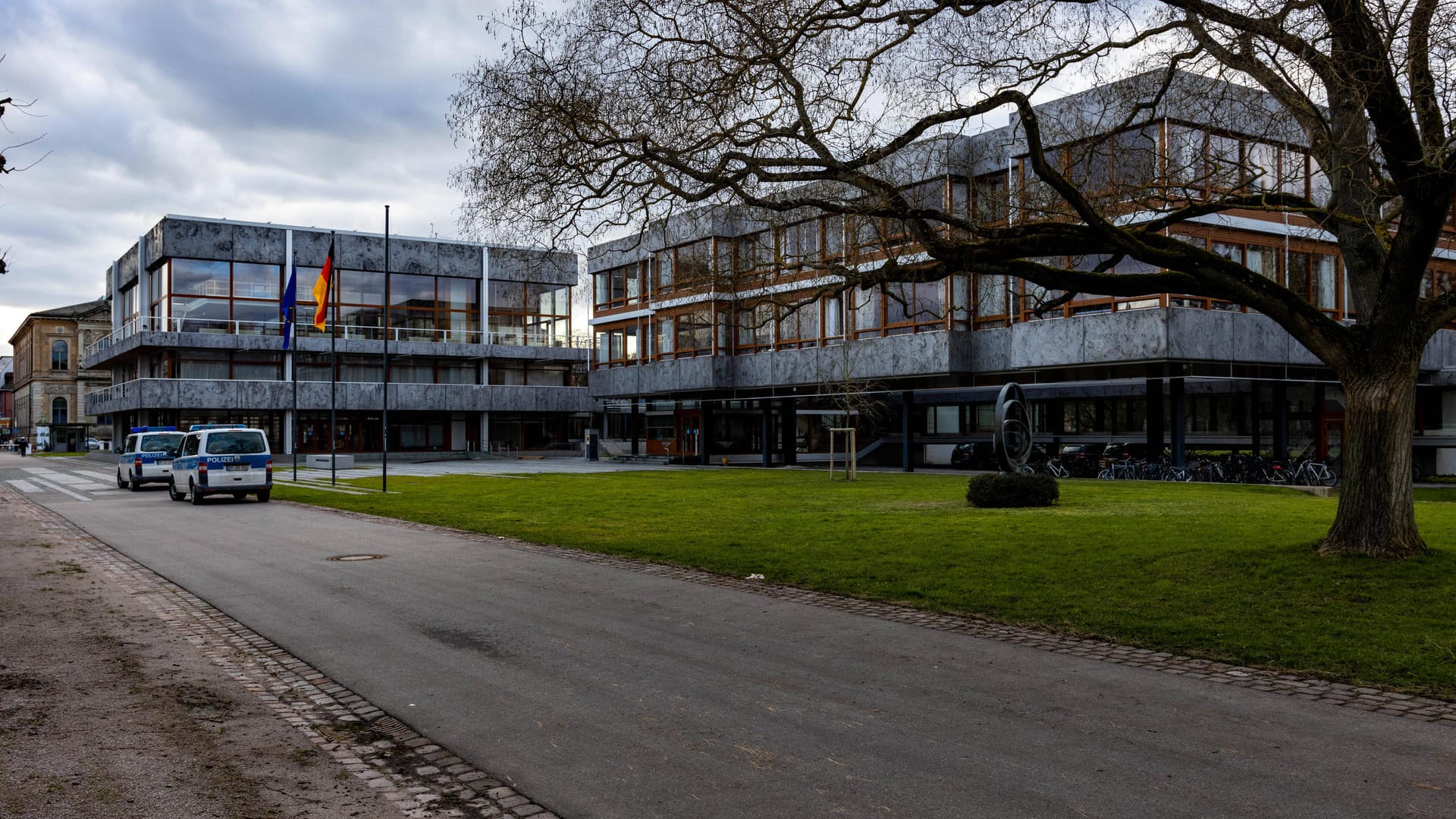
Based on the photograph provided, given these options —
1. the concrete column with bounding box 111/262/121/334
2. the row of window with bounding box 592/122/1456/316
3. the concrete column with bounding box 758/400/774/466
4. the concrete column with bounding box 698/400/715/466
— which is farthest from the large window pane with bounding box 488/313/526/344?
the row of window with bounding box 592/122/1456/316

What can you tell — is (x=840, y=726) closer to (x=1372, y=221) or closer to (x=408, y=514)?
(x=1372, y=221)

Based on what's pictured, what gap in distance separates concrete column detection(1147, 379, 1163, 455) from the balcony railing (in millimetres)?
42280

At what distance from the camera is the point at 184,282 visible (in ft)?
200

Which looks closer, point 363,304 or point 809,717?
point 809,717

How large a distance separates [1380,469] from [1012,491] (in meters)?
8.95

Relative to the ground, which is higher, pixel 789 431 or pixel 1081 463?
pixel 789 431

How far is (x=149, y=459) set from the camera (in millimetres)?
32094

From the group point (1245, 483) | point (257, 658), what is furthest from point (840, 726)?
point (1245, 483)

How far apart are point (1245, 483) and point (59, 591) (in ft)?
87.9

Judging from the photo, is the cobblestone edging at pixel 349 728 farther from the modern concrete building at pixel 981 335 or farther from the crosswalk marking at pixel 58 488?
the crosswalk marking at pixel 58 488

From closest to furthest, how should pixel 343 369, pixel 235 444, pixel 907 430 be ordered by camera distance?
pixel 235 444
pixel 907 430
pixel 343 369

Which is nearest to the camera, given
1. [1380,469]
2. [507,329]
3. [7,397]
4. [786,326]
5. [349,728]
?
[349,728]

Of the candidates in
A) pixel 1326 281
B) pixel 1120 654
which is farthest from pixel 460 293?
pixel 1120 654

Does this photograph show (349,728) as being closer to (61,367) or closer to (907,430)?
(907,430)
